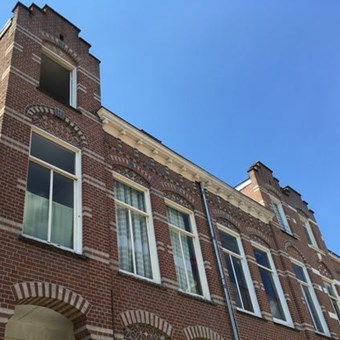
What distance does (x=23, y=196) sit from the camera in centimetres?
964

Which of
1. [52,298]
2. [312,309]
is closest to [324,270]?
[312,309]

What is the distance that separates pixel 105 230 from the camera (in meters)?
11.1

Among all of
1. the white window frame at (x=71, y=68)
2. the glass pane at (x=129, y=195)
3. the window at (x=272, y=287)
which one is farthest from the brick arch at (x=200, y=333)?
the white window frame at (x=71, y=68)

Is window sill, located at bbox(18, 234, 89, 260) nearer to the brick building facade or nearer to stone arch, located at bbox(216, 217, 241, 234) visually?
the brick building facade

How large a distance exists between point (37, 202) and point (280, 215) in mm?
15018

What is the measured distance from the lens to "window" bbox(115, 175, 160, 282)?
11969 millimetres

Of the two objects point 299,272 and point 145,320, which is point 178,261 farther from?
Result: point 299,272

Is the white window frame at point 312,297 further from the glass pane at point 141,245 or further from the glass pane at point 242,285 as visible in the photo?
the glass pane at point 141,245

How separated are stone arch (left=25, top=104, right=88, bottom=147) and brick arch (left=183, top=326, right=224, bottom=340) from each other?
573 cm

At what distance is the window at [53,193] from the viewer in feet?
32.6

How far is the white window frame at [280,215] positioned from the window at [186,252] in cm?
789

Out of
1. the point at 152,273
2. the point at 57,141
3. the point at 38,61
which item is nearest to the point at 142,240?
the point at 152,273

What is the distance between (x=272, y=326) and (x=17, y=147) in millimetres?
10494

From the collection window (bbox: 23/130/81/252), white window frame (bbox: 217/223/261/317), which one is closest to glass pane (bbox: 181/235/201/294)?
white window frame (bbox: 217/223/261/317)
